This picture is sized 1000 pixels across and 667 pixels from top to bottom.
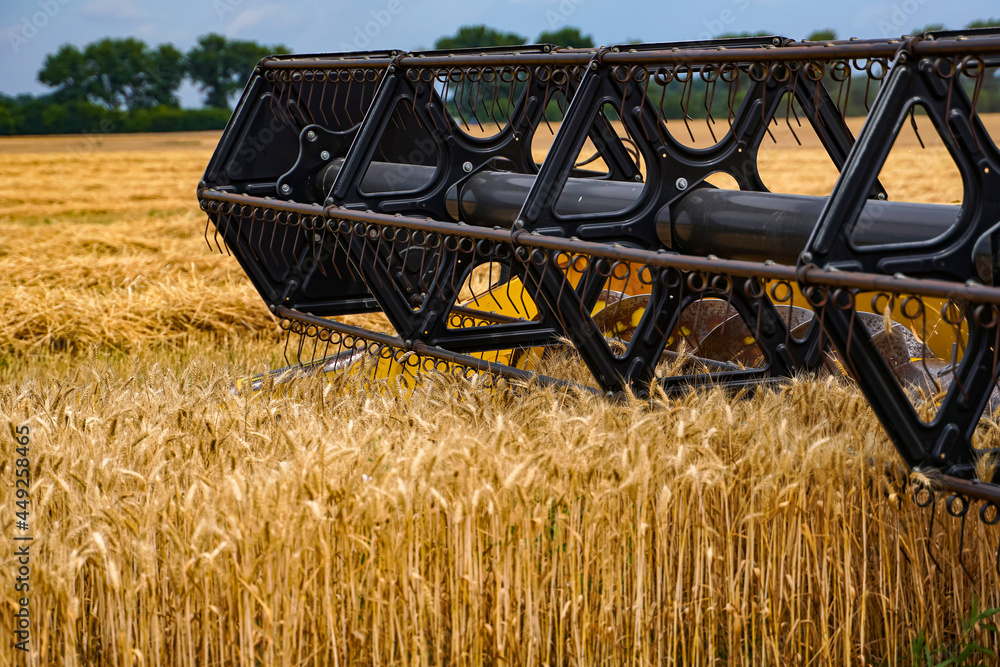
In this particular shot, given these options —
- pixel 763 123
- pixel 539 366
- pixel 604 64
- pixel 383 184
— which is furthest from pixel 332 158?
pixel 763 123

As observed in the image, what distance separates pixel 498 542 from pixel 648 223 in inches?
53.9

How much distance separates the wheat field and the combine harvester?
9.7 inches

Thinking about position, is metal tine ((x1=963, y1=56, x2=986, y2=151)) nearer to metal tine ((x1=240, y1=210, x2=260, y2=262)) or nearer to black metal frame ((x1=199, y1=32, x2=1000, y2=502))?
black metal frame ((x1=199, y1=32, x2=1000, y2=502))

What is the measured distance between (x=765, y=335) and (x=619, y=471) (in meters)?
1.29

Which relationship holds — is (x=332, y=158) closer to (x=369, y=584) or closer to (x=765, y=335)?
(x=765, y=335)

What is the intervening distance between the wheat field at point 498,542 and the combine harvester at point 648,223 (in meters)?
0.25

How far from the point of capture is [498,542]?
2459 mm

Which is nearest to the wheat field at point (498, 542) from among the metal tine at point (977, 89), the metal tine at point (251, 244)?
the metal tine at point (977, 89)

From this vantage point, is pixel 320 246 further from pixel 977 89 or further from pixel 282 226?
pixel 977 89

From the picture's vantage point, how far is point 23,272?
8961 mm

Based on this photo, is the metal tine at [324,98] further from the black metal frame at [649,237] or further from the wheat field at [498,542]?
the wheat field at [498,542]

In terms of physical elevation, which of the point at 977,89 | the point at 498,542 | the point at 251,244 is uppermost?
the point at 977,89

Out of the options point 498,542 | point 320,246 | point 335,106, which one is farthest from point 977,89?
point 335,106

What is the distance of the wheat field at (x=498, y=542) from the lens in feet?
7.64
